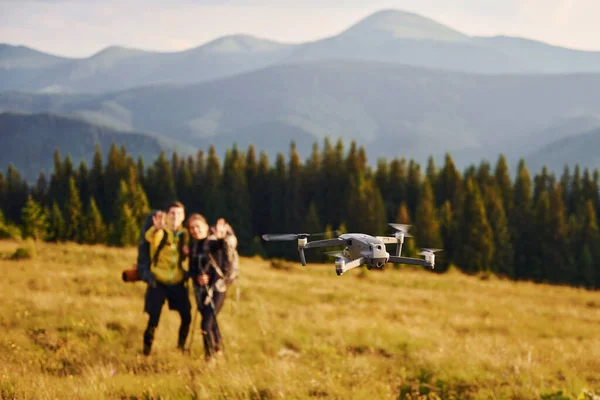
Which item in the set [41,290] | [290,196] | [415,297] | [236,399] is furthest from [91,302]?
[290,196]

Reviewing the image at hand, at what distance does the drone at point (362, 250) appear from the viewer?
1249 millimetres

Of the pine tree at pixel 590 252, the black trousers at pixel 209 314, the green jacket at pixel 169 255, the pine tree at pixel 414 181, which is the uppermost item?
the pine tree at pixel 414 181

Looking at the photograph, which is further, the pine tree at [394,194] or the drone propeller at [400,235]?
the pine tree at [394,194]

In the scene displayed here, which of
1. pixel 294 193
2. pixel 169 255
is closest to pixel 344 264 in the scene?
pixel 169 255

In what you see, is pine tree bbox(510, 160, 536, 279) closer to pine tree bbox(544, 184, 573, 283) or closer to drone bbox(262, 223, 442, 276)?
pine tree bbox(544, 184, 573, 283)

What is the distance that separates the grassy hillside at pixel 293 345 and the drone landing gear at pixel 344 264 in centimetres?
601

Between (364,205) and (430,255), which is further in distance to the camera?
(364,205)

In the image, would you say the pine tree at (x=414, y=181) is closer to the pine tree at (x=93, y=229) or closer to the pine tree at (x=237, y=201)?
the pine tree at (x=93, y=229)

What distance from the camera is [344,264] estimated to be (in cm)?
121

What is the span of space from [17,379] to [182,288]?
334 cm

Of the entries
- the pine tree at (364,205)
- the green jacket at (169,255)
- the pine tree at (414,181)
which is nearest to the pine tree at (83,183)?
the pine tree at (414,181)

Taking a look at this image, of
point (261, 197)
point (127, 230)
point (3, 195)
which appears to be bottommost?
point (3, 195)

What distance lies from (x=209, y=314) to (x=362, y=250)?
928 centimetres

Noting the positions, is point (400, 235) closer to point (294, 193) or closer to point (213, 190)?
point (294, 193)
